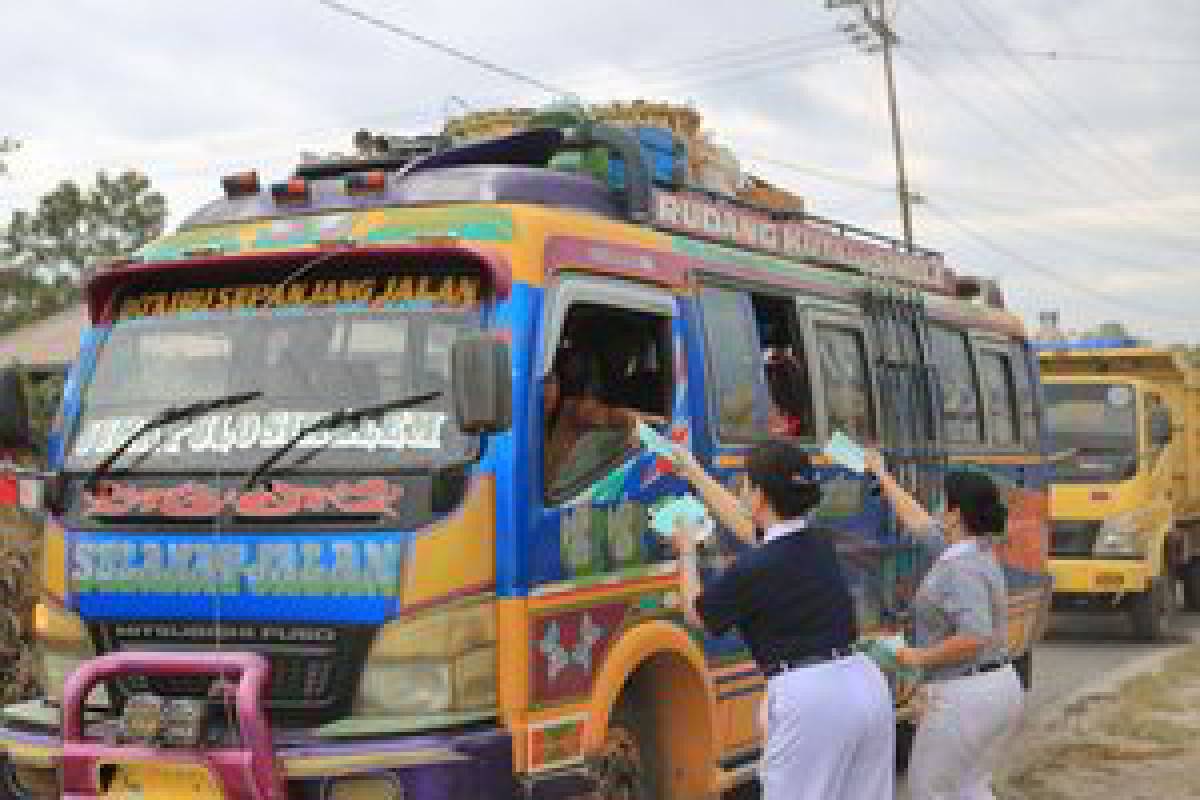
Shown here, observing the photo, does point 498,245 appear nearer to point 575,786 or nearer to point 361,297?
point 361,297

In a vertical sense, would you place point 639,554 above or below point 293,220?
below

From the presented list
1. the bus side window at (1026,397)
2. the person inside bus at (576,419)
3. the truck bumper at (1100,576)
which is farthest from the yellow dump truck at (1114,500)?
the person inside bus at (576,419)

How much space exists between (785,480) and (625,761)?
1.99 m

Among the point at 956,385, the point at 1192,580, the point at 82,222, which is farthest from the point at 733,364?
the point at 82,222

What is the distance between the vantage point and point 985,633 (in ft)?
18.9

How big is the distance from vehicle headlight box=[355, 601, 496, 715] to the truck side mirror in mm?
2009

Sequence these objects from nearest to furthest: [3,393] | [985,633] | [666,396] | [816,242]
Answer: [985,633] → [3,393] → [666,396] → [816,242]

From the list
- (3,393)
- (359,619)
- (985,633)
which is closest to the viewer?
(359,619)

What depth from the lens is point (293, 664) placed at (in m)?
5.49

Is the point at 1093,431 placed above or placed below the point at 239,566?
above

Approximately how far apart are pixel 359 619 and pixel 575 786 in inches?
41.8

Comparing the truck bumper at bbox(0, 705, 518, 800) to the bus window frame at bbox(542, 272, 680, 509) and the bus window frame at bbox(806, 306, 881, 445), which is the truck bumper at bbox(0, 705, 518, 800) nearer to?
the bus window frame at bbox(542, 272, 680, 509)

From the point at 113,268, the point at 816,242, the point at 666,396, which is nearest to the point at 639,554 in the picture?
the point at 666,396

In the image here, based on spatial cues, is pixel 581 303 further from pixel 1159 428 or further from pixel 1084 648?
pixel 1159 428
